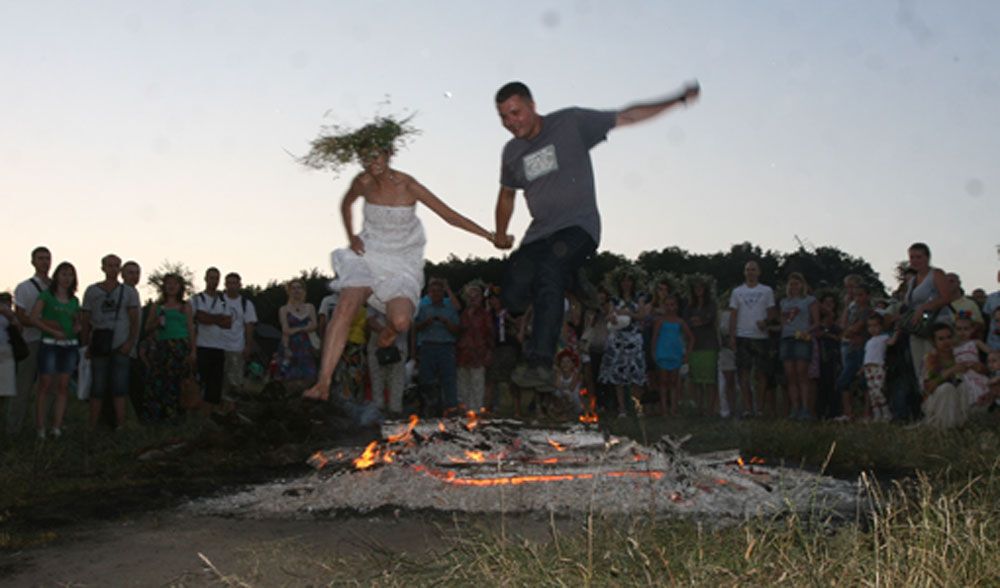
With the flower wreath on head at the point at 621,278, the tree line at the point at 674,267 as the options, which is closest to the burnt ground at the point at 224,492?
the flower wreath on head at the point at 621,278

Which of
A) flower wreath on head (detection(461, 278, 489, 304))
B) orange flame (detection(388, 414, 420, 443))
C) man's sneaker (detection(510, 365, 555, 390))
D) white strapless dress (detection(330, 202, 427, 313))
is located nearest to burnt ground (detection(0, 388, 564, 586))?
orange flame (detection(388, 414, 420, 443))

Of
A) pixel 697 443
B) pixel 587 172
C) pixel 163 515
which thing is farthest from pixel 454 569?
pixel 697 443

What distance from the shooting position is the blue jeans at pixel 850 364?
1298 cm

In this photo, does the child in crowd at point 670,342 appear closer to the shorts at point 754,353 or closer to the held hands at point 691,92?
the shorts at point 754,353

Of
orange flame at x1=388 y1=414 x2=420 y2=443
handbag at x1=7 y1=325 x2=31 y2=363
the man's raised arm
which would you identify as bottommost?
orange flame at x1=388 y1=414 x2=420 y2=443

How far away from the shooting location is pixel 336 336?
7.89m

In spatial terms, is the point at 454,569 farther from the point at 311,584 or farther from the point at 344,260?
the point at 344,260

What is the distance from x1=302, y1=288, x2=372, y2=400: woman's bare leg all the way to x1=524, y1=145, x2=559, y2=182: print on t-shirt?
1412mm

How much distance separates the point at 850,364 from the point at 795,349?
0.84 meters

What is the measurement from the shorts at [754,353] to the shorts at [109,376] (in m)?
7.26

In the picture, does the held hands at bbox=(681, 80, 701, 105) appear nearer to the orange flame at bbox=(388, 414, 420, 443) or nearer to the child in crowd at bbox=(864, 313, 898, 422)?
the orange flame at bbox=(388, 414, 420, 443)

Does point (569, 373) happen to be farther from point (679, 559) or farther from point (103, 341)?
point (679, 559)

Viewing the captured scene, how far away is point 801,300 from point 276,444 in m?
6.84

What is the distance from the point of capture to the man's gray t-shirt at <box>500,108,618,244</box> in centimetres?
751
